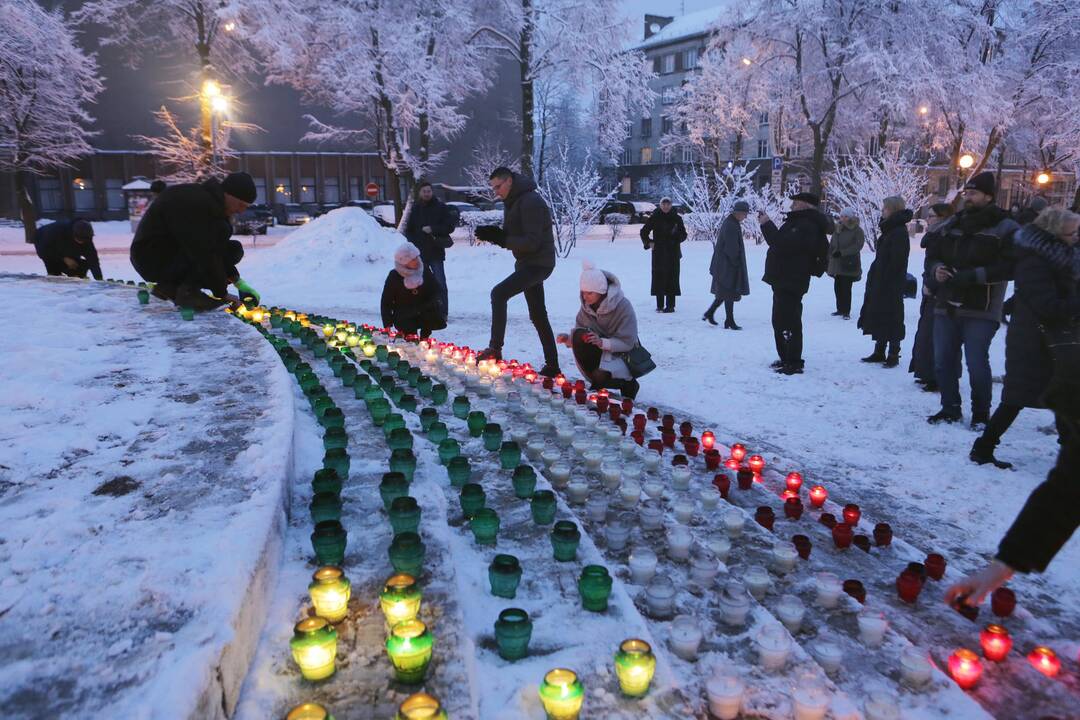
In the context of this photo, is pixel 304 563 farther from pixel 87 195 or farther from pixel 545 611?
pixel 87 195

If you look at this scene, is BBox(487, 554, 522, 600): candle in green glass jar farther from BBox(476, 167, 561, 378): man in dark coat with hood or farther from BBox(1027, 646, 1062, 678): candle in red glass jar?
BBox(476, 167, 561, 378): man in dark coat with hood

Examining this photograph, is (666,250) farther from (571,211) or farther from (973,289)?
(571,211)

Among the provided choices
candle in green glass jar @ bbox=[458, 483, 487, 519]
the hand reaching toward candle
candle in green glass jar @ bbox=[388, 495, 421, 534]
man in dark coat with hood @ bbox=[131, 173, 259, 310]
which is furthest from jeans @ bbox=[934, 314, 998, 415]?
man in dark coat with hood @ bbox=[131, 173, 259, 310]

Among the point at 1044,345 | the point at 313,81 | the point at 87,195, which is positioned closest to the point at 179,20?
the point at 313,81

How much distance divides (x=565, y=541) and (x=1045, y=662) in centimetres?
164

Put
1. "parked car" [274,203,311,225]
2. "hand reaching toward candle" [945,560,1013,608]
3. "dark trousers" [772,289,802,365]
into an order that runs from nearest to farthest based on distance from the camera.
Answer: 1. "hand reaching toward candle" [945,560,1013,608]
2. "dark trousers" [772,289,802,365]
3. "parked car" [274,203,311,225]

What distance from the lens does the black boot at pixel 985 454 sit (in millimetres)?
4520

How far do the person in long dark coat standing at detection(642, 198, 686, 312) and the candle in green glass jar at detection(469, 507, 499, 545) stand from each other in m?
8.46

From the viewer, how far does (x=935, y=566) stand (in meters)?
2.96

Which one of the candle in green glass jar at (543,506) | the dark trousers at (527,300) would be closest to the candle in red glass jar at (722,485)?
the candle in green glass jar at (543,506)

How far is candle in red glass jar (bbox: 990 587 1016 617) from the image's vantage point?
106 inches

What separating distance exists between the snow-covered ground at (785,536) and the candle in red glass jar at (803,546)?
8 cm

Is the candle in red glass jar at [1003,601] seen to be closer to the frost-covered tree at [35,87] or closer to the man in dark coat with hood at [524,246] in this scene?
the man in dark coat with hood at [524,246]

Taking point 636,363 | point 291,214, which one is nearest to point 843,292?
point 636,363
